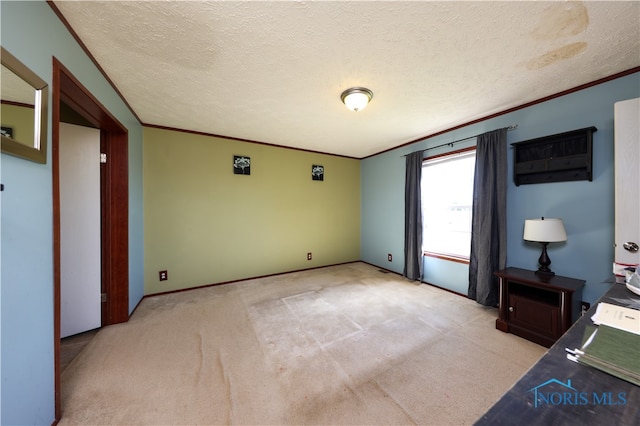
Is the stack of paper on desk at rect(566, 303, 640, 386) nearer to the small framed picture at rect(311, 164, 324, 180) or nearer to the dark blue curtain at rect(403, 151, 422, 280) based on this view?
the dark blue curtain at rect(403, 151, 422, 280)

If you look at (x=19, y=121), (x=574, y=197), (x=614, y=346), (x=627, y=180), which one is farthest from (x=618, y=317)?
(x=19, y=121)

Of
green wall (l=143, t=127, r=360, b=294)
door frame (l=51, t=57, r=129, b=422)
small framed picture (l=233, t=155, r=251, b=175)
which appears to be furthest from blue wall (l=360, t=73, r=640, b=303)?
door frame (l=51, t=57, r=129, b=422)

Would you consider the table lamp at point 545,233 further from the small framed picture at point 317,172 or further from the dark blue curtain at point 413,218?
the small framed picture at point 317,172

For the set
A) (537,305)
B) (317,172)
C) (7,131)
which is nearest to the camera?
(7,131)

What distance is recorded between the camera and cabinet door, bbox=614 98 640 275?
1642 mm

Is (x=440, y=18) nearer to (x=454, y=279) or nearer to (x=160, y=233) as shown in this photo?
(x=454, y=279)

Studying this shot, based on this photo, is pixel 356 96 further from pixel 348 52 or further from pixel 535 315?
pixel 535 315

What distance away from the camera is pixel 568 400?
0.58 metres

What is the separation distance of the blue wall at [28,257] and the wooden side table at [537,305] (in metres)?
3.26

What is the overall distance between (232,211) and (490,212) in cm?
342

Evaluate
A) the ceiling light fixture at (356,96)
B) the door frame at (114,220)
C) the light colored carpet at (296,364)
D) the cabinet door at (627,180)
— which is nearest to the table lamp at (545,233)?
the cabinet door at (627,180)

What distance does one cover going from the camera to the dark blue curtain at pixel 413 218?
3369mm

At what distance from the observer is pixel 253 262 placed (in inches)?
142

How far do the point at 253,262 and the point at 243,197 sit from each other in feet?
3.51
